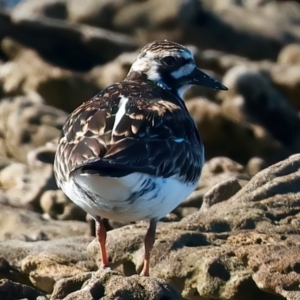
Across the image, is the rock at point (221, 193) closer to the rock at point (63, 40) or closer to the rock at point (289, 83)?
the rock at point (289, 83)

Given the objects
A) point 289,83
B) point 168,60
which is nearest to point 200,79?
point 168,60

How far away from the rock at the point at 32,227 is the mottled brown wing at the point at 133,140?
1587mm

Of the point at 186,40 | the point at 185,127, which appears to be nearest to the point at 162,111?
the point at 185,127

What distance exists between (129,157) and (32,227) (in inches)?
94.8

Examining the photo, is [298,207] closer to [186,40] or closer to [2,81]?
[2,81]

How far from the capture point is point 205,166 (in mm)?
8469

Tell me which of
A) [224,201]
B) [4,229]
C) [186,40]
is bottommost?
[186,40]

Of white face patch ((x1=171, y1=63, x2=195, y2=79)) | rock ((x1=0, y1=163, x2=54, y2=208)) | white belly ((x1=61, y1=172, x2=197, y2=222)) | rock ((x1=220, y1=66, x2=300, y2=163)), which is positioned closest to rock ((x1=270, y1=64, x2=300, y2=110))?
rock ((x1=220, y1=66, x2=300, y2=163))

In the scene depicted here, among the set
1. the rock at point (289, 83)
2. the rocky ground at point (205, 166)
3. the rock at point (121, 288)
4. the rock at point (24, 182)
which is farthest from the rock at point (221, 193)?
the rock at point (289, 83)

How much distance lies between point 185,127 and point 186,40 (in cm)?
908

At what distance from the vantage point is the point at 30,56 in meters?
11.8

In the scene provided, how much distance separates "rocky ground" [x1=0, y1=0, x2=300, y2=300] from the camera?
4578 mm

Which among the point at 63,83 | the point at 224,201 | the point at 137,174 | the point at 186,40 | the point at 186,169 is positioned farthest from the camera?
the point at 186,40

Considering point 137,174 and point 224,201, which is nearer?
point 137,174
